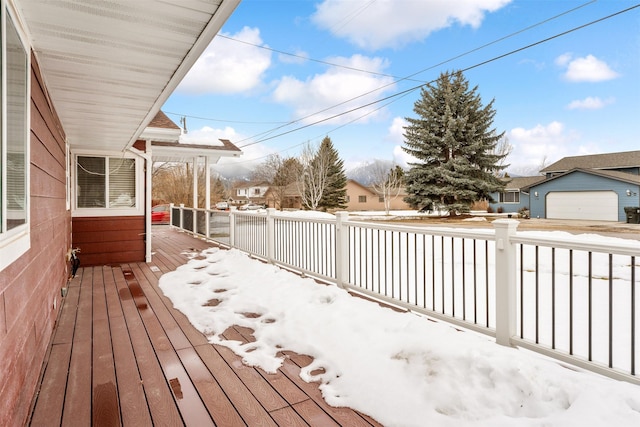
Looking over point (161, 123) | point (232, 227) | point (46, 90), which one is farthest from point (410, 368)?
point (161, 123)

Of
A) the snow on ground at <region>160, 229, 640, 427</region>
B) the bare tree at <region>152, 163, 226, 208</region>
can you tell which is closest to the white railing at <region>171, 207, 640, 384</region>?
the snow on ground at <region>160, 229, 640, 427</region>

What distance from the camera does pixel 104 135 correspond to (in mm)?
4672

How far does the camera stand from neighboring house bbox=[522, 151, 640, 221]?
63.1ft

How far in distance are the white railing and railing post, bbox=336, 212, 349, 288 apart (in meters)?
0.01

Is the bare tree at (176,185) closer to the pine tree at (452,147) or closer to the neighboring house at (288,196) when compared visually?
the neighboring house at (288,196)

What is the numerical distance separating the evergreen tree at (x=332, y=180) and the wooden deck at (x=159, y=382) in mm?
23720

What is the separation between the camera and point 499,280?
2.38 metres

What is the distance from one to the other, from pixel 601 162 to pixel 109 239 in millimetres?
29202

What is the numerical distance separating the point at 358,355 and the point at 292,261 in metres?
2.73

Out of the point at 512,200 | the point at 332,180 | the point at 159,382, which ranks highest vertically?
the point at 332,180

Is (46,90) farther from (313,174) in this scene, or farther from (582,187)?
(582,187)

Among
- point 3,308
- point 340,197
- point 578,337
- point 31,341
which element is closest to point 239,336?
point 31,341

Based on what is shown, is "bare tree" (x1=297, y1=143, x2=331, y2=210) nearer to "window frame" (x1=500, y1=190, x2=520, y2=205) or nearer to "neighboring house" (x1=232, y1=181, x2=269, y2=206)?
"window frame" (x1=500, y1=190, x2=520, y2=205)

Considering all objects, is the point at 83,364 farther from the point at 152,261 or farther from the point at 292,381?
the point at 152,261
